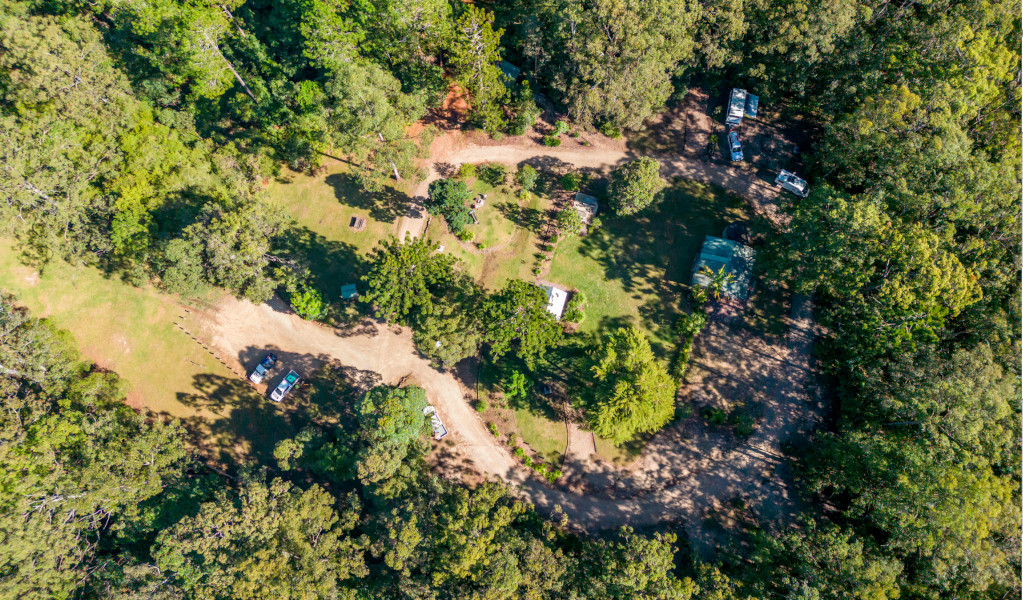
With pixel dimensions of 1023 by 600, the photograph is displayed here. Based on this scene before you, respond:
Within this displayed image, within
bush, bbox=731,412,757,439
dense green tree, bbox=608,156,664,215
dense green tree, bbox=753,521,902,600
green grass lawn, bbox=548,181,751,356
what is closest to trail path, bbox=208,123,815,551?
bush, bbox=731,412,757,439

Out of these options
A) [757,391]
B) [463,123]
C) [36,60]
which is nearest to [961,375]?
[757,391]

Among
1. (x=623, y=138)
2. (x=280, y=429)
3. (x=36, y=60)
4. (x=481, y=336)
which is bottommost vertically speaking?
(x=280, y=429)

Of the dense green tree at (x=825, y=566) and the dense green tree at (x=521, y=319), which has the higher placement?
the dense green tree at (x=521, y=319)

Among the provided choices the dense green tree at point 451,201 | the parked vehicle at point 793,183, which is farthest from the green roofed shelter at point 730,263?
the dense green tree at point 451,201

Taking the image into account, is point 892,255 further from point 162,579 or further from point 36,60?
point 36,60

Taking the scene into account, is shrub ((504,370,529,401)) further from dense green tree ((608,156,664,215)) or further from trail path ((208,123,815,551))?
dense green tree ((608,156,664,215))

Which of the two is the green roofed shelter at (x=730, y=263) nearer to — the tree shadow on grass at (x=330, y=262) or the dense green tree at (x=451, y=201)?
the dense green tree at (x=451, y=201)

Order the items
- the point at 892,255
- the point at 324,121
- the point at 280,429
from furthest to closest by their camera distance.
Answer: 1. the point at 280,429
2. the point at 324,121
3. the point at 892,255
